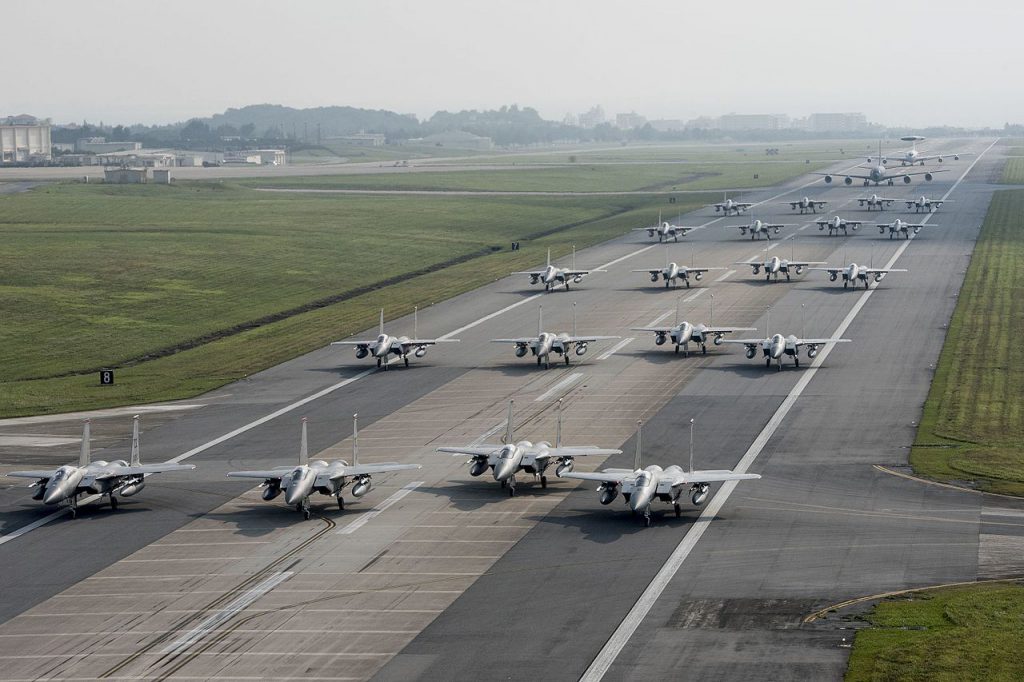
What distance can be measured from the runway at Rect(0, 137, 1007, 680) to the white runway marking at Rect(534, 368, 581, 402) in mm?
380

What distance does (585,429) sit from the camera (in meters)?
84.8

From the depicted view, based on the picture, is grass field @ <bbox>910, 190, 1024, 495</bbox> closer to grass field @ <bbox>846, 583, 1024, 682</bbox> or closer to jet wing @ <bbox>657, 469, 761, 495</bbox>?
jet wing @ <bbox>657, 469, 761, 495</bbox>

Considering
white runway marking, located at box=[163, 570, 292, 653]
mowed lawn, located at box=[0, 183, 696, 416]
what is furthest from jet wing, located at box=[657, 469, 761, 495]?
mowed lawn, located at box=[0, 183, 696, 416]

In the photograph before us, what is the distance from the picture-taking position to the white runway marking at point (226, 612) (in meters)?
51.3

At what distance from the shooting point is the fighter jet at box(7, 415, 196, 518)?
224ft

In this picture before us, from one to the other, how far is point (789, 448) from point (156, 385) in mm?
49711

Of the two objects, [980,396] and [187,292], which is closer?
[980,396]

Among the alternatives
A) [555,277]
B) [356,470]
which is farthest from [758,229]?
[356,470]

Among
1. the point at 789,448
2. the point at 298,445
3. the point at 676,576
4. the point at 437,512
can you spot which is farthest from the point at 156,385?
the point at 676,576

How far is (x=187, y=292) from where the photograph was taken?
145 metres

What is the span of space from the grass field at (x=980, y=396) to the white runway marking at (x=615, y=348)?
26127mm

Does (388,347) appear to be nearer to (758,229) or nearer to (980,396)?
(980,396)

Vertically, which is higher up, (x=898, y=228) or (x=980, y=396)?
(x=898, y=228)

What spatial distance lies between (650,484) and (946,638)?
1847cm
